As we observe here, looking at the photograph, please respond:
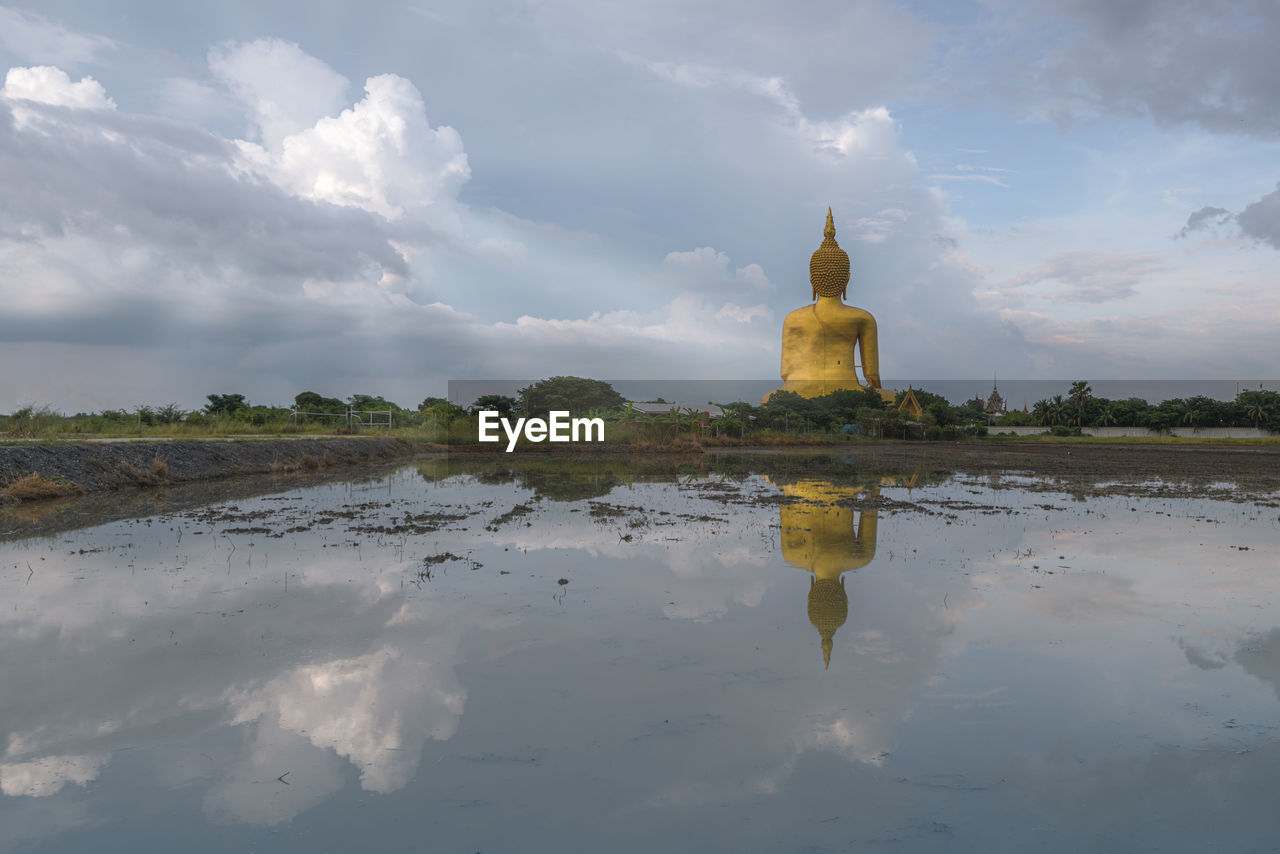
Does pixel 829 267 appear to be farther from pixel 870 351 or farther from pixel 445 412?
pixel 445 412

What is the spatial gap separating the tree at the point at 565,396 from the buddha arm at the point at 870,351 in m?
22.0

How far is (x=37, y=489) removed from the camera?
13.0 m

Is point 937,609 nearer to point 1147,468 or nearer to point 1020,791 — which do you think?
point 1020,791

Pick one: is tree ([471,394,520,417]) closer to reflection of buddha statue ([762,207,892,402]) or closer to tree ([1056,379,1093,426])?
reflection of buddha statue ([762,207,892,402])

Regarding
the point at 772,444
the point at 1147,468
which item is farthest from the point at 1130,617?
the point at 772,444

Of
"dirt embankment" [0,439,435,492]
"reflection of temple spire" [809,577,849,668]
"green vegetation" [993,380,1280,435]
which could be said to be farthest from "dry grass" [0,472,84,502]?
"green vegetation" [993,380,1280,435]

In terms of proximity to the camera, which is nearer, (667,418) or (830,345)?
(667,418)

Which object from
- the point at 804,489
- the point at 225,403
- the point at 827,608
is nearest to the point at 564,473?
the point at 804,489

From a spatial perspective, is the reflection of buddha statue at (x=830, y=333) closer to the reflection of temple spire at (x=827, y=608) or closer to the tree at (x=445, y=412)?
the tree at (x=445, y=412)

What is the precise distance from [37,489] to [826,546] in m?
14.2

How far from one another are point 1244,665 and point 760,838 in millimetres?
4341

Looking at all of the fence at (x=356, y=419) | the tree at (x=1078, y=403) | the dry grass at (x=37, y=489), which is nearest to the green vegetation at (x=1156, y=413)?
the tree at (x=1078, y=403)

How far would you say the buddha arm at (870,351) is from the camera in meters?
57.4

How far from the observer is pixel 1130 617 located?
19.9 ft
